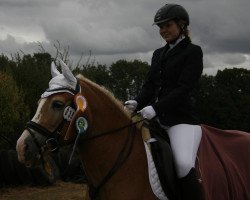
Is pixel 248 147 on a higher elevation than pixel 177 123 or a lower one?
lower

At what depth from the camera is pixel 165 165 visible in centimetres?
486

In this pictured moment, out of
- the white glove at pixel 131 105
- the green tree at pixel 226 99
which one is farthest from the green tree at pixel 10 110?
the green tree at pixel 226 99

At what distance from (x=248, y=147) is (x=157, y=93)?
57.4 inches

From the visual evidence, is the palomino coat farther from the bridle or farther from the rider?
the bridle

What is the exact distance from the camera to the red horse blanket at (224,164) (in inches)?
211

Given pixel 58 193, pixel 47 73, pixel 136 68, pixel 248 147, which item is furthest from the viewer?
pixel 136 68

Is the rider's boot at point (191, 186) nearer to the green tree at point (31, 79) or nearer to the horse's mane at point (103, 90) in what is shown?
the horse's mane at point (103, 90)

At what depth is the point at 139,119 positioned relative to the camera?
5.19m

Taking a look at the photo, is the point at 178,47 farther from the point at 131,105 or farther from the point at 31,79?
the point at 31,79

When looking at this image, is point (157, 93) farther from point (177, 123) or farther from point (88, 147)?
point (88, 147)

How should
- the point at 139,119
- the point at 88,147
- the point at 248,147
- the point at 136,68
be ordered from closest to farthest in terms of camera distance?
the point at 88,147 < the point at 139,119 < the point at 248,147 < the point at 136,68

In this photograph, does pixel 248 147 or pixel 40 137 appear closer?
pixel 40 137

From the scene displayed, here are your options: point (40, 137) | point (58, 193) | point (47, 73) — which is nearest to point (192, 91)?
point (40, 137)

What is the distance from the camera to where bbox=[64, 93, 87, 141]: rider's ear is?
A: 456cm
